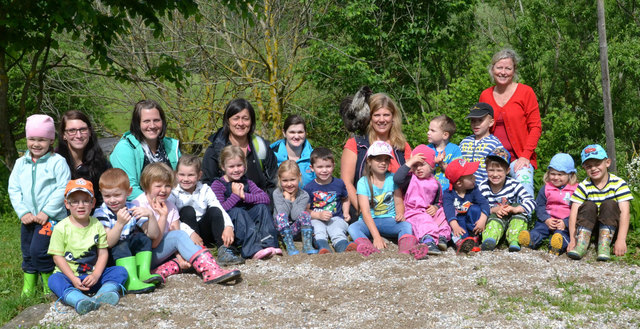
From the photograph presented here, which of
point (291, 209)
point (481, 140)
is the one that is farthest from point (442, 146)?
point (291, 209)

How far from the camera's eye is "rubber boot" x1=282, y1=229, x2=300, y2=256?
573 centimetres

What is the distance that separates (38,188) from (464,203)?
12.4 ft

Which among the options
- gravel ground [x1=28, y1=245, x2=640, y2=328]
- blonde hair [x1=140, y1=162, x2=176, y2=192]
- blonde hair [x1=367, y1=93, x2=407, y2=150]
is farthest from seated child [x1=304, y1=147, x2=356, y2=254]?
blonde hair [x1=140, y1=162, x2=176, y2=192]

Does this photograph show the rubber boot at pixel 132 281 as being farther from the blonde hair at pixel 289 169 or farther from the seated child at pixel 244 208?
the blonde hair at pixel 289 169

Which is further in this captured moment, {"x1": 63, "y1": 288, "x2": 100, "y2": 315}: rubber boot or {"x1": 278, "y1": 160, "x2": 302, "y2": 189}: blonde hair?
{"x1": 278, "y1": 160, "x2": 302, "y2": 189}: blonde hair

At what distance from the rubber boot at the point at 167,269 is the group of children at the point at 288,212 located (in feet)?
0.04

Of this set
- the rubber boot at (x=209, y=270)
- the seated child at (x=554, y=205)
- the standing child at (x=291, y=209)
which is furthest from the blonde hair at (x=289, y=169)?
the seated child at (x=554, y=205)

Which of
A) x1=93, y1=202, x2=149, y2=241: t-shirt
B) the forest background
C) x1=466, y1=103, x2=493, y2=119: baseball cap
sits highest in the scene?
the forest background

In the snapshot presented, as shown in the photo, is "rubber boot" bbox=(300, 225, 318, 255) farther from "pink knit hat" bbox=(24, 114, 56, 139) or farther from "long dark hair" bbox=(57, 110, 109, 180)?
"pink knit hat" bbox=(24, 114, 56, 139)

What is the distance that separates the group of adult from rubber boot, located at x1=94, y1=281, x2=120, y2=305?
4.30 feet

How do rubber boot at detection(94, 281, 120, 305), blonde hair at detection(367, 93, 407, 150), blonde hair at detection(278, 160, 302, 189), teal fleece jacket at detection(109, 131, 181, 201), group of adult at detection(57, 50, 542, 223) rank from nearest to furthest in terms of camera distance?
1. rubber boot at detection(94, 281, 120, 305)
2. teal fleece jacket at detection(109, 131, 181, 201)
3. group of adult at detection(57, 50, 542, 223)
4. blonde hair at detection(278, 160, 302, 189)
5. blonde hair at detection(367, 93, 407, 150)

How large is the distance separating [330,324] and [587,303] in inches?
73.1

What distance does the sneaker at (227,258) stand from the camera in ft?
17.6

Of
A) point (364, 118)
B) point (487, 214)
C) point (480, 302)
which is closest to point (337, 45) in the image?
point (364, 118)
